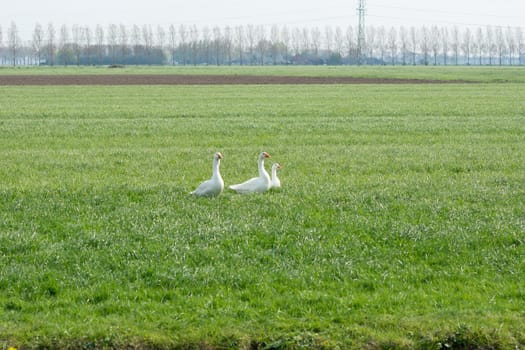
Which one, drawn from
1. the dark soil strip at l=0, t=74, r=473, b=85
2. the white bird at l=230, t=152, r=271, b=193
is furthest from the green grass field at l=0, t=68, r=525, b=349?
the dark soil strip at l=0, t=74, r=473, b=85

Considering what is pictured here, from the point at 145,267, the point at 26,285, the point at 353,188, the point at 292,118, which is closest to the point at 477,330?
the point at 145,267

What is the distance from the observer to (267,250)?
9641 mm

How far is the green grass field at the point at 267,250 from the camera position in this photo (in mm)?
7340

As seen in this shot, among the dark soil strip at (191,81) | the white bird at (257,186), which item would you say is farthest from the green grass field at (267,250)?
the dark soil strip at (191,81)

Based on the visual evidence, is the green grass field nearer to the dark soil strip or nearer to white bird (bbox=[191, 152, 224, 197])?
white bird (bbox=[191, 152, 224, 197])

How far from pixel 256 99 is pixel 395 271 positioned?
3806cm

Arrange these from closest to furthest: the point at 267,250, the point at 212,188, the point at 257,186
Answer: the point at 267,250, the point at 212,188, the point at 257,186

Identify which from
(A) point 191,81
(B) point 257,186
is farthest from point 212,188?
(A) point 191,81

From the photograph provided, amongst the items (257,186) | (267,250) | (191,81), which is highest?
(191,81)

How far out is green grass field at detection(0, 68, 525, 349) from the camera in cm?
734

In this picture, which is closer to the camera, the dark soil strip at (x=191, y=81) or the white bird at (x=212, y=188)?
the white bird at (x=212, y=188)

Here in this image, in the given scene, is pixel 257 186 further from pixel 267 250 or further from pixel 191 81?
pixel 191 81

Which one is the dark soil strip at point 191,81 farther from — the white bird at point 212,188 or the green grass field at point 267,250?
the white bird at point 212,188

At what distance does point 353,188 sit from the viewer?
1409cm
